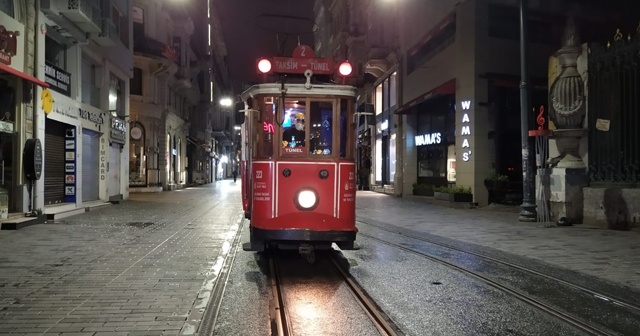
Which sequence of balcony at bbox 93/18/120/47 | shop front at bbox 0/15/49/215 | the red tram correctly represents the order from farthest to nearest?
balcony at bbox 93/18/120/47
shop front at bbox 0/15/49/215
the red tram

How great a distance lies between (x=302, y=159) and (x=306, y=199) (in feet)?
2.12

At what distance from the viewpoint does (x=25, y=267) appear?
25.7 feet

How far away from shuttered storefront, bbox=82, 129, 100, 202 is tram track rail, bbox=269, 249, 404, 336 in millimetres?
13979

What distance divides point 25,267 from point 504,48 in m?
19.0

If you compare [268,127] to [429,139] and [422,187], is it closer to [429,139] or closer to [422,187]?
[422,187]

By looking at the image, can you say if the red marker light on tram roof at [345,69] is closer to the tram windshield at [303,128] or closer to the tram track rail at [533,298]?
the tram windshield at [303,128]

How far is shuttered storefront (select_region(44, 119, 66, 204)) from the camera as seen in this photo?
1602cm

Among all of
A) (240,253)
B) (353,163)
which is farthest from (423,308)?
(240,253)

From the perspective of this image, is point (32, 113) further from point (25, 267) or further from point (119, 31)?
Answer: point (119, 31)

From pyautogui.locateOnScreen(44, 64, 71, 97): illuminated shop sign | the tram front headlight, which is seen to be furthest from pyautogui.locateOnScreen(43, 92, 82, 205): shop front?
the tram front headlight

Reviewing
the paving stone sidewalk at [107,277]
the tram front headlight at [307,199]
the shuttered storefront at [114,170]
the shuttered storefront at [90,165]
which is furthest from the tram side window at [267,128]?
the shuttered storefront at [114,170]

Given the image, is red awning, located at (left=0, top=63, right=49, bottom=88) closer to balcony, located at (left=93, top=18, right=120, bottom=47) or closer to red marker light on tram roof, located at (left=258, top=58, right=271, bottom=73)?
balcony, located at (left=93, top=18, right=120, bottom=47)

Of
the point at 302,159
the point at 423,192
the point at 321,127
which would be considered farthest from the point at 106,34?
the point at 423,192

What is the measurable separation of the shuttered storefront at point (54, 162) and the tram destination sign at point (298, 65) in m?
10.9
